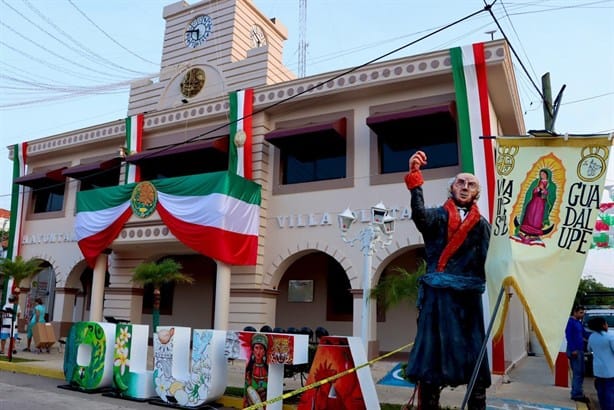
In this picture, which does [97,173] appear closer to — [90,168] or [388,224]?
[90,168]

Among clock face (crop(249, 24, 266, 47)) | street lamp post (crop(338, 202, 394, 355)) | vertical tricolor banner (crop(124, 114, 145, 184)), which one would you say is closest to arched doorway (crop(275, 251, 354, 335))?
vertical tricolor banner (crop(124, 114, 145, 184))

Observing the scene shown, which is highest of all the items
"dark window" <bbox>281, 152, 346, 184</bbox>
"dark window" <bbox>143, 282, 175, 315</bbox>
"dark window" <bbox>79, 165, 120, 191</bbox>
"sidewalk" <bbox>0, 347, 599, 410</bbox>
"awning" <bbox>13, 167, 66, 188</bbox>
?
"awning" <bbox>13, 167, 66, 188</bbox>

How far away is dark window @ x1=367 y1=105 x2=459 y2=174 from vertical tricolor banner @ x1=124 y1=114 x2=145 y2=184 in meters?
7.93

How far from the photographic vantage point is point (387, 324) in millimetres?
15789

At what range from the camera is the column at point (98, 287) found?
1612cm

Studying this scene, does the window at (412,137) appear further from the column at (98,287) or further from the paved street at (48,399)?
the column at (98,287)

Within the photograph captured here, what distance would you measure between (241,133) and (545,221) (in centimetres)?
1097

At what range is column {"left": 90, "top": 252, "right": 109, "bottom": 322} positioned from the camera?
16125 millimetres

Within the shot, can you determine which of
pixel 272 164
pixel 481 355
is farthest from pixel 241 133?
pixel 481 355

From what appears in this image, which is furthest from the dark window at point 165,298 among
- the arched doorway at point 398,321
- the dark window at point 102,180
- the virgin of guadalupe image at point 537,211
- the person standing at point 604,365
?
the virgin of guadalupe image at point 537,211

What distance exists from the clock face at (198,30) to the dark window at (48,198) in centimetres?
730

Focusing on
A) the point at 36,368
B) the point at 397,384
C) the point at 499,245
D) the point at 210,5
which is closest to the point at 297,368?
the point at 397,384

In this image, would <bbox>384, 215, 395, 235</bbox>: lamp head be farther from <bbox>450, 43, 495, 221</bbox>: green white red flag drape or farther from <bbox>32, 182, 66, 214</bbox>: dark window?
<bbox>32, 182, 66, 214</bbox>: dark window

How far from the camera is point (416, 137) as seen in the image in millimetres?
13570
